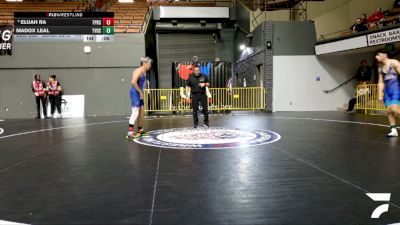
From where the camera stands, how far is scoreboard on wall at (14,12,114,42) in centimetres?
1642

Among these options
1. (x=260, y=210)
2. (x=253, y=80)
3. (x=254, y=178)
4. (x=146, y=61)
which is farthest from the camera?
(x=253, y=80)

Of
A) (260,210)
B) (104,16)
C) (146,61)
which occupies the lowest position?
(260,210)

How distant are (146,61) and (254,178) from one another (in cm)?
447

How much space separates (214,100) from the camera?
17734 mm

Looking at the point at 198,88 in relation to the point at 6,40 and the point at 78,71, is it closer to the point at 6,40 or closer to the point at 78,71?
the point at 78,71

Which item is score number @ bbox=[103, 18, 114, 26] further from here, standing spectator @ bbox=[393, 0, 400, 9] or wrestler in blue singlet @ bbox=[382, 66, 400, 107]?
standing spectator @ bbox=[393, 0, 400, 9]

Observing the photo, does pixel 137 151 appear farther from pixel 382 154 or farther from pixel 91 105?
pixel 91 105

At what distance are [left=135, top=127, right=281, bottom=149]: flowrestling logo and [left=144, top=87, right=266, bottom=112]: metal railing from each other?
829 centimetres

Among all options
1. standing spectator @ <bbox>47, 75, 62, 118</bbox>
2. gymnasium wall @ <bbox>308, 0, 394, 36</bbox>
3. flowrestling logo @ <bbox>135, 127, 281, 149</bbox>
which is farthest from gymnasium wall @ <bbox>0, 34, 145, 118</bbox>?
gymnasium wall @ <bbox>308, 0, 394, 36</bbox>

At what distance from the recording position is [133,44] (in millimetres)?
17234

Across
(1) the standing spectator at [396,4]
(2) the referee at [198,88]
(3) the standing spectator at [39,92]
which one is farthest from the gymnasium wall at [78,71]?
(1) the standing spectator at [396,4]

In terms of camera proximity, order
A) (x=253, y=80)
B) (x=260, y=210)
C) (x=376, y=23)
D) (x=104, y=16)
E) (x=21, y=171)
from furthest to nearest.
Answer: (x=253, y=80) < (x=104, y=16) < (x=376, y=23) < (x=21, y=171) < (x=260, y=210)

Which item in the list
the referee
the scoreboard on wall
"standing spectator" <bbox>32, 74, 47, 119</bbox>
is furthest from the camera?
the scoreboard on wall

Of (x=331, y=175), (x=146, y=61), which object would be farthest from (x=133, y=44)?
(x=331, y=175)
